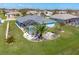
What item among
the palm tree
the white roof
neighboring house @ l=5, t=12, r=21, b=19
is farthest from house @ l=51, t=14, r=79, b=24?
neighboring house @ l=5, t=12, r=21, b=19

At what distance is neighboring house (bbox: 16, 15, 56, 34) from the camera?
139 cm

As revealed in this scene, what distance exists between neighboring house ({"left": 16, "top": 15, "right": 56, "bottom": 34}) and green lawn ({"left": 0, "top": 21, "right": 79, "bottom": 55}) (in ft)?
0.24

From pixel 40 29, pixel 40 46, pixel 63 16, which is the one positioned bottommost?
pixel 40 46

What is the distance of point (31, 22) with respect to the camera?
140 cm

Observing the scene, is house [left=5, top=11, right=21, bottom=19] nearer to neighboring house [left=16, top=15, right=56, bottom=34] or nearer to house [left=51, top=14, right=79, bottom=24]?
neighboring house [left=16, top=15, right=56, bottom=34]

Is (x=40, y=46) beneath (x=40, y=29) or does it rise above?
beneath

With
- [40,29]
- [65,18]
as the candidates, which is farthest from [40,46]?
[65,18]

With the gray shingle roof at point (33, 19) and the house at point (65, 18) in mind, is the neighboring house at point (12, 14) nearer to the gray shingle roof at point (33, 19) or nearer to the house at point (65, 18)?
the gray shingle roof at point (33, 19)

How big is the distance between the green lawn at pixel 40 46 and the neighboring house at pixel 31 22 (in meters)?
0.07

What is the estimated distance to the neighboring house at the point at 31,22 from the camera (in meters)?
1.39

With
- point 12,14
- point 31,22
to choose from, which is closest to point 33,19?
point 31,22

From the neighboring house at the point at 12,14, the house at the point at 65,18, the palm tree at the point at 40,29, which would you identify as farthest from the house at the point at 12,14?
the house at the point at 65,18

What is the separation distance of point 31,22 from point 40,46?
225 mm

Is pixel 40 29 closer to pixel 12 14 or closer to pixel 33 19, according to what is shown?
pixel 33 19
